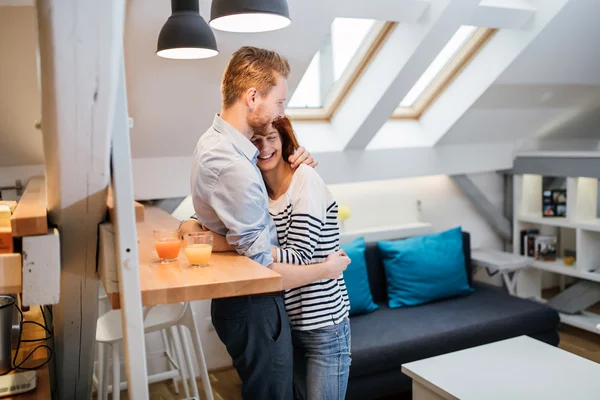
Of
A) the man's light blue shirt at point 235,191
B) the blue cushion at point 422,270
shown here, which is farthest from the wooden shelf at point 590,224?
the man's light blue shirt at point 235,191

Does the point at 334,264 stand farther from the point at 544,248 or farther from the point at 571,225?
the point at 544,248

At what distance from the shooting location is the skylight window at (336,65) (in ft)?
12.3

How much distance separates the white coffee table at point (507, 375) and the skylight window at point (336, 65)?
1881 mm

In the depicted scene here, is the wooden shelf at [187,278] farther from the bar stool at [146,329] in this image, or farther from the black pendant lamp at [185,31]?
the bar stool at [146,329]

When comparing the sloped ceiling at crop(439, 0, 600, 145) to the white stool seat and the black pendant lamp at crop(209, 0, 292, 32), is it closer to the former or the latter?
the black pendant lamp at crop(209, 0, 292, 32)

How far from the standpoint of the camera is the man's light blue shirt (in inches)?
62.4

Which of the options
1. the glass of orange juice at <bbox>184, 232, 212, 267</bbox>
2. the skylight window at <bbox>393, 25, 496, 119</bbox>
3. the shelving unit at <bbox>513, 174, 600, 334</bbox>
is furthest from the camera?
the shelving unit at <bbox>513, 174, 600, 334</bbox>

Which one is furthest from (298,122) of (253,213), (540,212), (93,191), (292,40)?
(93,191)

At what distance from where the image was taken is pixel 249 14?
1.88 metres

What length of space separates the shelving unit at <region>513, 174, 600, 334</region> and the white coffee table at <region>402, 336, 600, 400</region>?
1557 millimetres

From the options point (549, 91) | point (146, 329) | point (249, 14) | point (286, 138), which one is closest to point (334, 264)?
point (286, 138)

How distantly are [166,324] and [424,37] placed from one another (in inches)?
79.9

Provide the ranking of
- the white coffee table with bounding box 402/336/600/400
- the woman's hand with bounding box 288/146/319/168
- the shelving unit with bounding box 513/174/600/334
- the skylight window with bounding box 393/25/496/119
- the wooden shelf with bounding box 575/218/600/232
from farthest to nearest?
the shelving unit with bounding box 513/174/600/334 → the wooden shelf with bounding box 575/218/600/232 → the skylight window with bounding box 393/25/496/119 → the white coffee table with bounding box 402/336/600/400 → the woman's hand with bounding box 288/146/319/168

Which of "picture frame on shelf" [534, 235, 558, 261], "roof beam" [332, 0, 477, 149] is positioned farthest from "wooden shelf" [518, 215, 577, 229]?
"roof beam" [332, 0, 477, 149]
